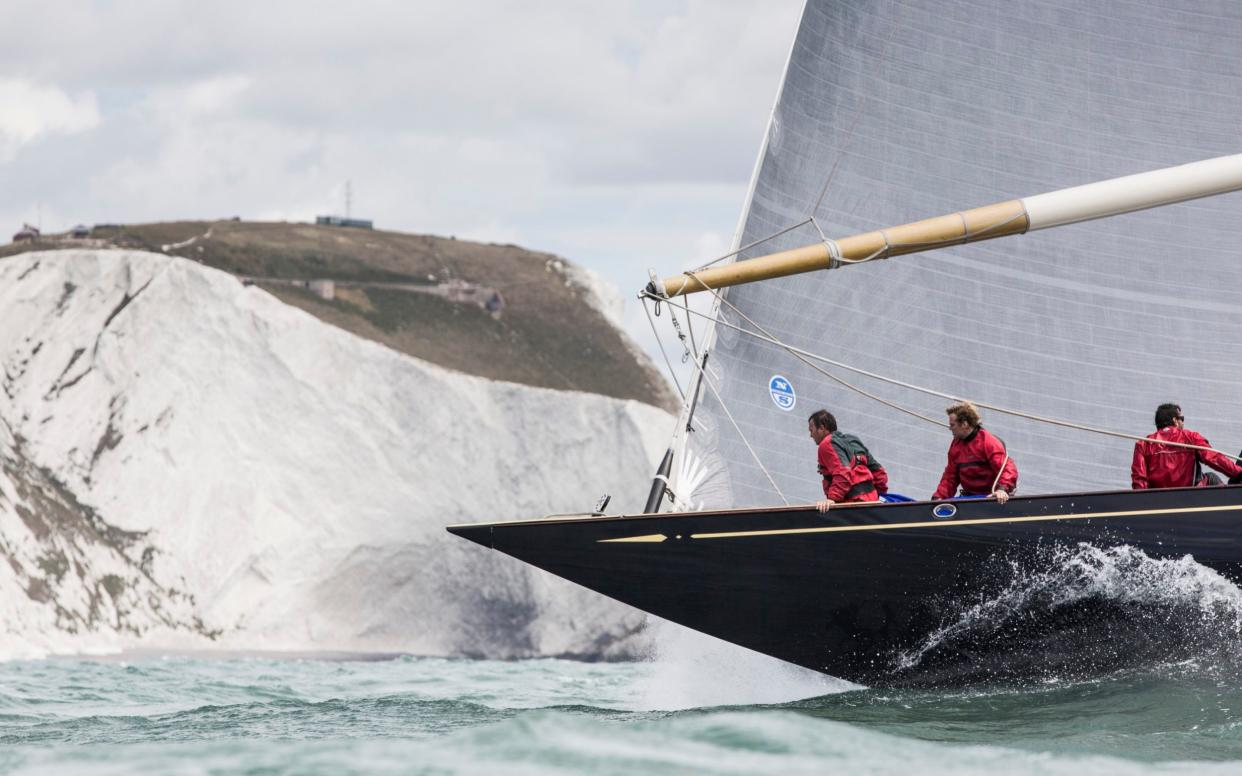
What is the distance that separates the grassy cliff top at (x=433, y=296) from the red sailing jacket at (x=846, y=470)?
3439 cm

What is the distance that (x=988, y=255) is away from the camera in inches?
575

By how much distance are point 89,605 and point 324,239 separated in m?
19.5

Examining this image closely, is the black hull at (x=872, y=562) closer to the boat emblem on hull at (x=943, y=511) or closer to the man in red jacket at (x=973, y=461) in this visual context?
the boat emblem on hull at (x=943, y=511)

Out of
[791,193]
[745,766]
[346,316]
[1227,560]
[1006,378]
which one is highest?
[346,316]

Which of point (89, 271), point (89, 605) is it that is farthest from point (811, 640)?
point (89, 271)

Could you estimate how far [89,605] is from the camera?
3519cm

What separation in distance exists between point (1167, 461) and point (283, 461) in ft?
105

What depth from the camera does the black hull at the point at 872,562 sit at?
11078 millimetres

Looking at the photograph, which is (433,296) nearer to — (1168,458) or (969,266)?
(969,266)

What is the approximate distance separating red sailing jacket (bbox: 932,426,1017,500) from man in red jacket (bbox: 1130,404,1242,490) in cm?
108

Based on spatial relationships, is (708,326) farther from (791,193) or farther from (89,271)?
(89,271)

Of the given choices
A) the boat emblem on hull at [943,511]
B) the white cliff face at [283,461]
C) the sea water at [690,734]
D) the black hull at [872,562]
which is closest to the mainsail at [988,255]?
the black hull at [872,562]

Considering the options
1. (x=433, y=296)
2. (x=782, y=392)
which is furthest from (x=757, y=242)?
(x=433, y=296)

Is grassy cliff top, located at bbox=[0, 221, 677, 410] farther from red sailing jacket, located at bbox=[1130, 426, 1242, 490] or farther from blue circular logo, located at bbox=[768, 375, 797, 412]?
red sailing jacket, located at bbox=[1130, 426, 1242, 490]
